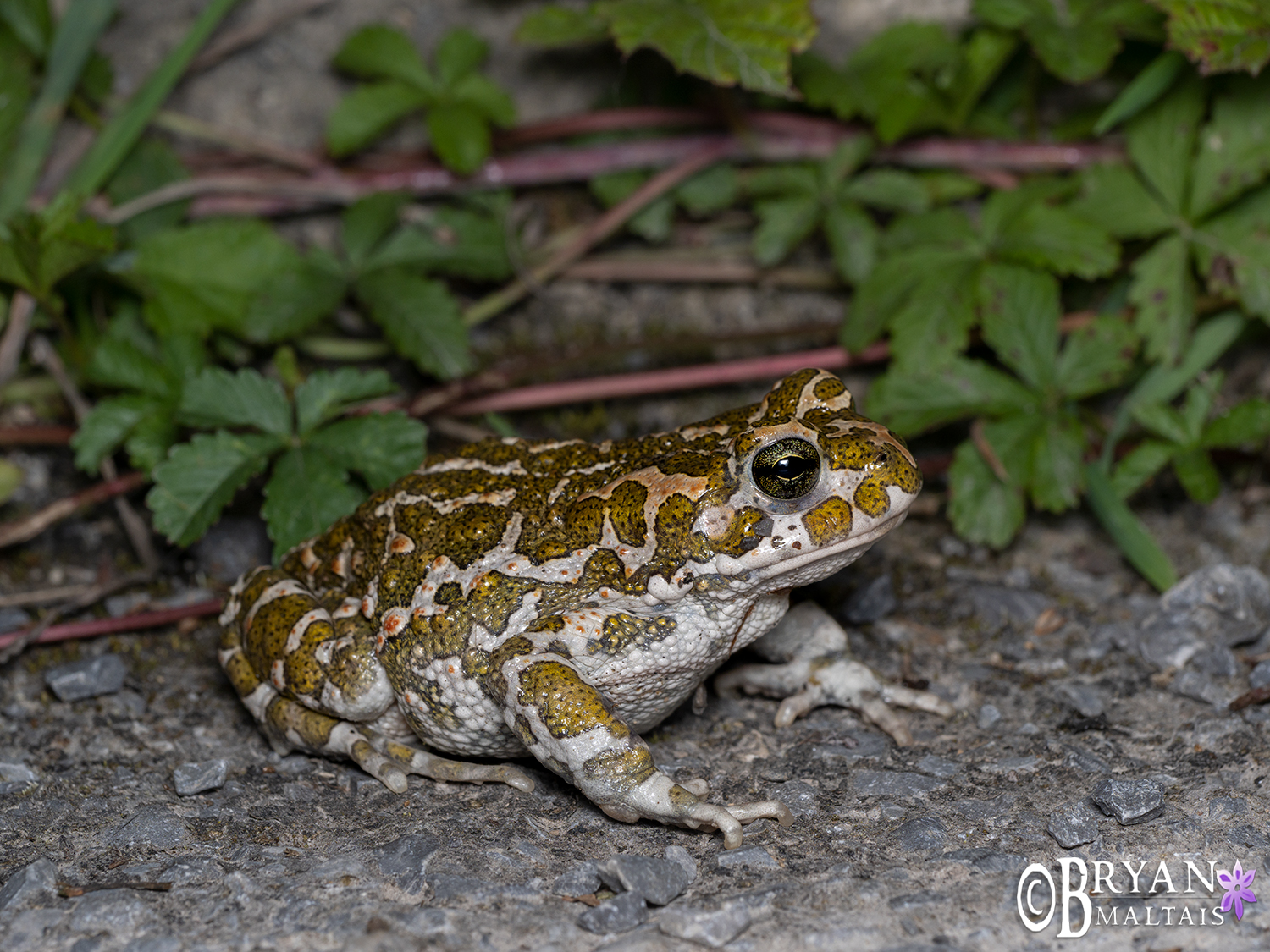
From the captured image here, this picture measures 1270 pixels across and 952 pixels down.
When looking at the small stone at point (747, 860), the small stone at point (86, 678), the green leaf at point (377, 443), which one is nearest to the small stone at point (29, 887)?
the small stone at point (86, 678)

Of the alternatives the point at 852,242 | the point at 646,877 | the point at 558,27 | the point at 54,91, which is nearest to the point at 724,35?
the point at 558,27

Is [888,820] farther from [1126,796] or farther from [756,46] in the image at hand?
[756,46]

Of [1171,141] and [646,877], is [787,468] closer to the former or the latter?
[646,877]

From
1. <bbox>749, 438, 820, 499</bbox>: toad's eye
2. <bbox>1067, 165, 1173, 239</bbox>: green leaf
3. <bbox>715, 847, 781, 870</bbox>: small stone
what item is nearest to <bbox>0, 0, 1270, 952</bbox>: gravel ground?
<bbox>715, 847, 781, 870</bbox>: small stone

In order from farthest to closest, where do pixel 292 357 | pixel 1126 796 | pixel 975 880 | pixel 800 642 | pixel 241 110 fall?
pixel 241 110, pixel 292 357, pixel 800 642, pixel 1126 796, pixel 975 880

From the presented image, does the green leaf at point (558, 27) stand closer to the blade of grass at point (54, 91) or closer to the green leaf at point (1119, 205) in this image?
the blade of grass at point (54, 91)

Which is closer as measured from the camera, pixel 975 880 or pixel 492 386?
pixel 975 880

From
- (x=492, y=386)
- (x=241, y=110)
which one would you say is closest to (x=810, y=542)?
(x=492, y=386)
